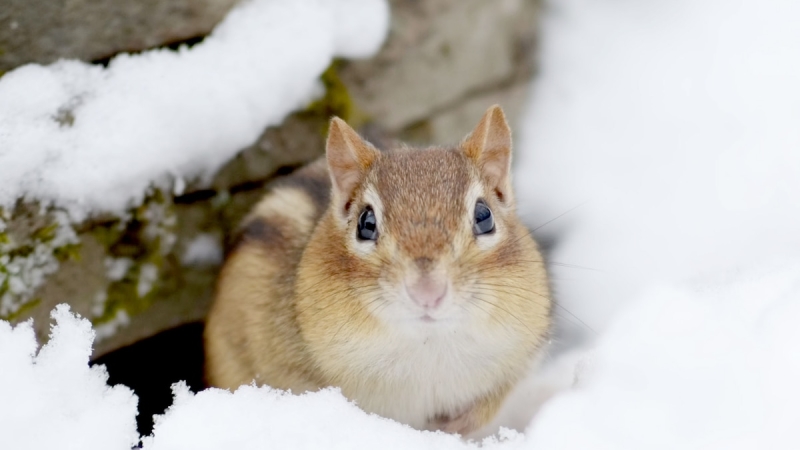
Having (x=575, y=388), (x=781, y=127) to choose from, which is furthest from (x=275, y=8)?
(x=781, y=127)

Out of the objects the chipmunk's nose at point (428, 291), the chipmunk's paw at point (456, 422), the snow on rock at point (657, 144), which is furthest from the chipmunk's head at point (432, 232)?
the snow on rock at point (657, 144)

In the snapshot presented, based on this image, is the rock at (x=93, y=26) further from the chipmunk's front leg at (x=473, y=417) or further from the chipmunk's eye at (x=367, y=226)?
the chipmunk's front leg at (x=473, y=417)

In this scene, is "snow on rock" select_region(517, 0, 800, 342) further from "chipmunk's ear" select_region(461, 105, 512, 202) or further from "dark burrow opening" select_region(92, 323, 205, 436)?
"dark burrow opening" select_region(92, 323, 205, 436)

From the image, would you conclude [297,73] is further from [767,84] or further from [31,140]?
[767,84]

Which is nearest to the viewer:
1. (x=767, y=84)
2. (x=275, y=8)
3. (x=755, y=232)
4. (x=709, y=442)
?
(x=709, y=442)

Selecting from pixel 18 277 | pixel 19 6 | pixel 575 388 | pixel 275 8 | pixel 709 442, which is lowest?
pixel 709 442

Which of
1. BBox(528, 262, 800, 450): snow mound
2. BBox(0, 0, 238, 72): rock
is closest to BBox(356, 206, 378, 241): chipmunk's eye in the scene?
BBox(528, 262, 800, 450): snow mound

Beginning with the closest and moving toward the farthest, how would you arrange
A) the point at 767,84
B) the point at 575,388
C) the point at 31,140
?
the point at 575,388
the point at 31,140
the point at 767,84
